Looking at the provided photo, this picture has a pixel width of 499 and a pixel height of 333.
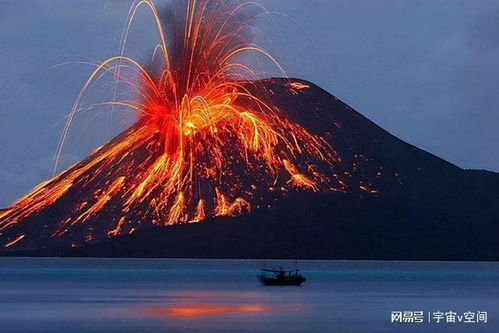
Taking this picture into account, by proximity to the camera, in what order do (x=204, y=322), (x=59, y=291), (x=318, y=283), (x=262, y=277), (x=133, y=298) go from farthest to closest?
(x=318, y=283), (x=262, y=277), (x=59, y=291), (x=133, y=298), (x=204, y=322)

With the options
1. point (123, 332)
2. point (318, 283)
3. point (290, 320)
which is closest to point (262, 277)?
Result: point (318, 283)

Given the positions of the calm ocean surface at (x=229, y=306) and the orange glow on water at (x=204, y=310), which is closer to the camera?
the calm ocean surface at (x=229, y=306)

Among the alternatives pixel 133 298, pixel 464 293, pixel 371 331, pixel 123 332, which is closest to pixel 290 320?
pixel 371 331

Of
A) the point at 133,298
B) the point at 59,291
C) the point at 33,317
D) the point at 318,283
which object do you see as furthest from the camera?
the point at 318,283

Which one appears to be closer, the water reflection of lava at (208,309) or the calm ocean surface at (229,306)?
the calm ocean surface at (229,306)

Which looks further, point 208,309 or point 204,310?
point 208,309

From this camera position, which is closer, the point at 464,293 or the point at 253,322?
the point at 253,322

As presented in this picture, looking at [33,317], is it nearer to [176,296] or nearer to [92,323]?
[92,323]

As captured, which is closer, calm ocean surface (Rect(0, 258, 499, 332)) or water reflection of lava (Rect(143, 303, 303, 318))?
calm ocean surface (Rect(0, 258, 499, 332))

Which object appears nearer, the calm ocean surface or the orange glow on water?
the calm ocean surface

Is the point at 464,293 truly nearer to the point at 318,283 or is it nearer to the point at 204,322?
the point at 318,283
